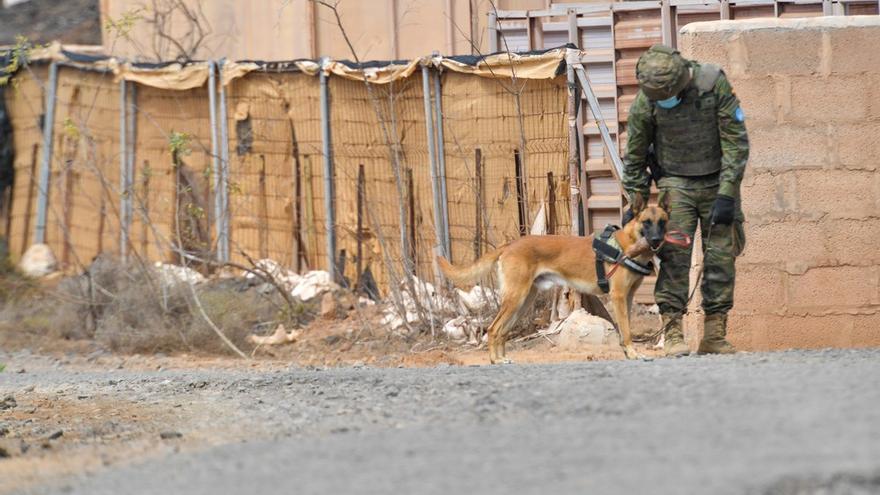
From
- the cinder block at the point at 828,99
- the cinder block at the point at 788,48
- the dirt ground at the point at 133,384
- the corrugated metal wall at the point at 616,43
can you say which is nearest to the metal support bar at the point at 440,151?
the corrugated metal wall at the point at 616,43

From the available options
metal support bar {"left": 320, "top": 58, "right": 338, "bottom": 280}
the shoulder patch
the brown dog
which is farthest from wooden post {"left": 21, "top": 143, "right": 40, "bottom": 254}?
the shoulder patch

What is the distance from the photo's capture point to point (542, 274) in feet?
33.3

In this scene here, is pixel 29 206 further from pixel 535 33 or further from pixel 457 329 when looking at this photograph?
pixel 457 329

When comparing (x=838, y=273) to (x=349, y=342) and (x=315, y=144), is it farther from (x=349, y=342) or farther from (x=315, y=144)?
(x=315, y=144)

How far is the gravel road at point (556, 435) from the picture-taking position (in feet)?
16.3

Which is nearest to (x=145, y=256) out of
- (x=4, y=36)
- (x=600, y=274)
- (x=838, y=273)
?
(x=600, y=274)

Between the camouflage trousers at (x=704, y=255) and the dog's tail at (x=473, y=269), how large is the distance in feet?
4.74

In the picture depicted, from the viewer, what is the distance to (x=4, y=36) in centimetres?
3028

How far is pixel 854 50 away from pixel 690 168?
1.91 meters

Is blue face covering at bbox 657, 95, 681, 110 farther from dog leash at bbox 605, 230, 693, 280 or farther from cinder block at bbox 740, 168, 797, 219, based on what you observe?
cinder block at bbox 740, 168, 797, 219

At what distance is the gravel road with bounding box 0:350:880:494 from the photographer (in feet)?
16.3

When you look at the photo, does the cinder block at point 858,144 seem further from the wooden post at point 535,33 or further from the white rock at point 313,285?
the white rock at point 313,285

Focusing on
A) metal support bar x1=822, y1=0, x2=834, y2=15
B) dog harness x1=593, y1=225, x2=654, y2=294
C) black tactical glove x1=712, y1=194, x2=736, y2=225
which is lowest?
dog harness x1=593, y1=225, x2=654, y2=294

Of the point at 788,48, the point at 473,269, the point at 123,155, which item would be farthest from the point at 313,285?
the point at 788,48
